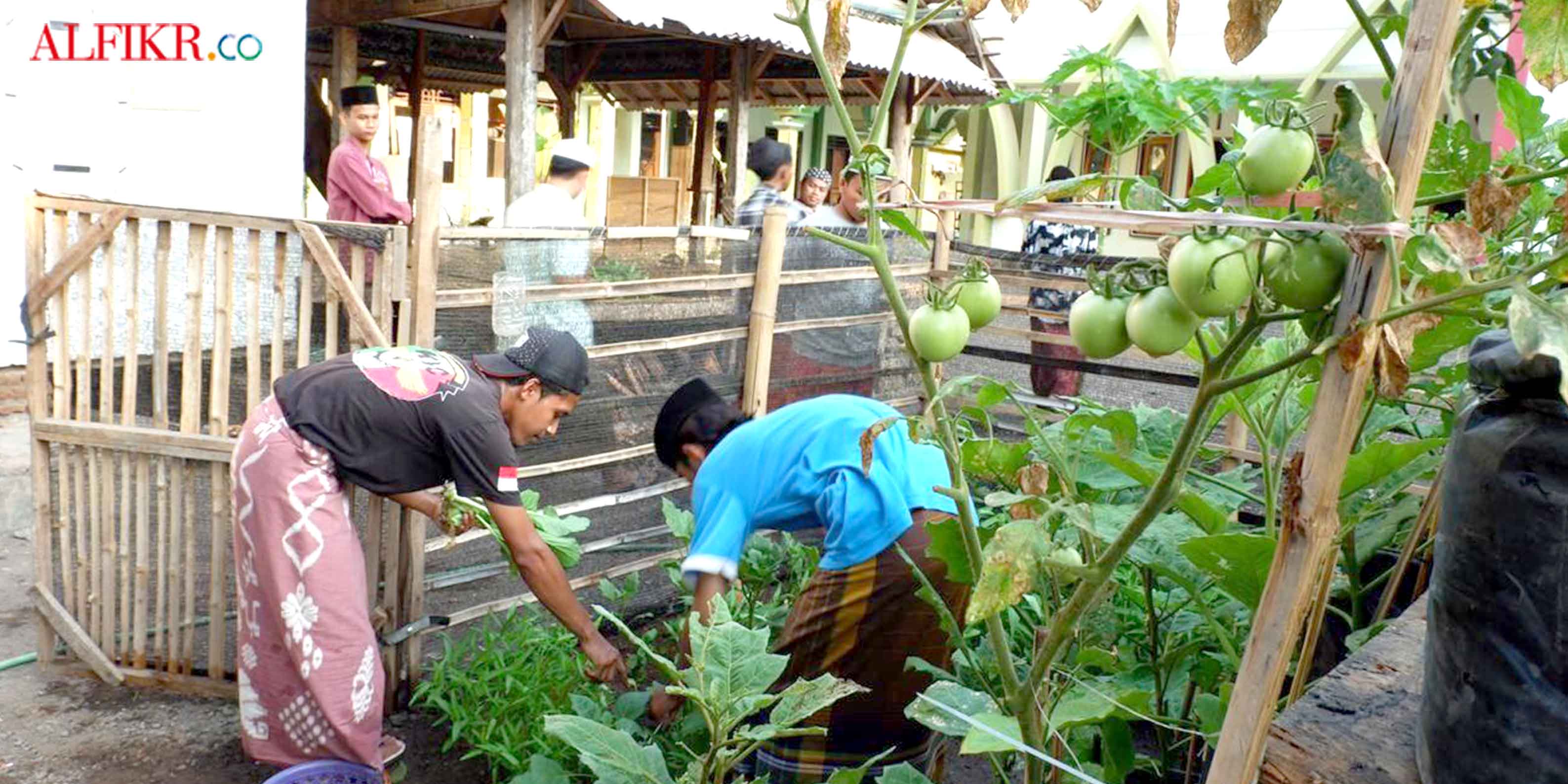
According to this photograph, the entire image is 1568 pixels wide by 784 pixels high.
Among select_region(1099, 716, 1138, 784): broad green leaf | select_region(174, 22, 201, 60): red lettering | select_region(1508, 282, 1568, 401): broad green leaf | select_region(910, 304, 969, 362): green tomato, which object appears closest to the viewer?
select_region(1508, 282, 1568, 401): broad green leaf

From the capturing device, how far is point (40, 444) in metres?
3.92

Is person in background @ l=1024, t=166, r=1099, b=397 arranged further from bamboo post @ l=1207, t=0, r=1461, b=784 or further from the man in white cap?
bamboo post @ l=1207, t=0, r=1461, b=784

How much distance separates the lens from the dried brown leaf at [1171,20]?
4.13ft

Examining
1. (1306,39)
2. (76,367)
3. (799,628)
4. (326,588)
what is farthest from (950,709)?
(1306,39)

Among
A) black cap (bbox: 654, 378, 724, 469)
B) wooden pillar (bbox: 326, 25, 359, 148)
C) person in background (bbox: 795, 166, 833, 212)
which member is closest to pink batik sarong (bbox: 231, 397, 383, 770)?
black cap (bbox: 654, 378, 724, 469)

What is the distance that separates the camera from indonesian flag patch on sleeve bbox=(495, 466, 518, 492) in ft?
10.5

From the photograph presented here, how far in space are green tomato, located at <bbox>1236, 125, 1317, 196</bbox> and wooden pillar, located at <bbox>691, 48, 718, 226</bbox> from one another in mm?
10226

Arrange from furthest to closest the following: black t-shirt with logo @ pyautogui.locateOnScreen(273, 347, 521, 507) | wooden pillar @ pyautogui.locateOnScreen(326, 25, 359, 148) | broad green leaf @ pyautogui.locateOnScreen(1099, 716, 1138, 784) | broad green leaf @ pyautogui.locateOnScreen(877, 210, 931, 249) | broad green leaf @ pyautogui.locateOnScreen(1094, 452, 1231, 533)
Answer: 1. wooden pillar @ pyautogui.locateOnScreen(326, 25, 359, 148)
2. black t-shirt with logo @ pyautogui.locateOnScreen(273, 347, 521, 507)
3. broad green leaf @ pyautogui.locateOnScreen(1099, 716, 1138, 784)
4. broad green leaf @ pyautogui.locateOnScreen(1094, 452, 1231, 533)
5. broad green leaf @ pyautogui.locateOnScreen(877, 210, 931, 249)

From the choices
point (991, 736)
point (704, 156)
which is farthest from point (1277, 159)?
point (704, 156)

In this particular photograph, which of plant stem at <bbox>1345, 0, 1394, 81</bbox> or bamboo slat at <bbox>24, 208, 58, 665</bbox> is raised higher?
plant stem at <bbox>1345, 0, 1394, 81</bbox>

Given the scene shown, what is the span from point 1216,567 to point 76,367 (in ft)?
11.7

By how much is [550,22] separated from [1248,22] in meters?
6.63

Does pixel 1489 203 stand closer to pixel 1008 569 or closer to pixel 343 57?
pixel 1008 569

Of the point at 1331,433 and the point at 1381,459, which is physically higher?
the point at 1331,433
